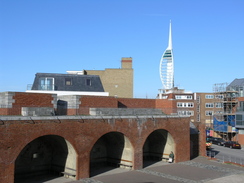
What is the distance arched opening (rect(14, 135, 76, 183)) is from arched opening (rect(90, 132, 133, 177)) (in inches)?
116

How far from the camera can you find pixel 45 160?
77.3 ft

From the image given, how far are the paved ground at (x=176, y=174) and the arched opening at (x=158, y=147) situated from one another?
4.31ft

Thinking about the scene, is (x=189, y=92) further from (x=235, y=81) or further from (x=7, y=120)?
(x=7, y=120)

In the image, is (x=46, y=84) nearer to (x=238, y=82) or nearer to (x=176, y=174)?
(x=176, y=174)

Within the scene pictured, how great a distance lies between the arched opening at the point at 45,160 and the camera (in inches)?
857

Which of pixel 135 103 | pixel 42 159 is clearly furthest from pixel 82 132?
pixel 135 103

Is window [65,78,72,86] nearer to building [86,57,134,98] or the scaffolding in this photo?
building [86,57,134,98]

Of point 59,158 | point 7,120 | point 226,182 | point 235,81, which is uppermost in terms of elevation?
point 235,81

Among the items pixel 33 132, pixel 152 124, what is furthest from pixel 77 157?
pixel 152 124

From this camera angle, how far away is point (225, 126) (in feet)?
172

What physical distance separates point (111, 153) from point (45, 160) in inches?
238

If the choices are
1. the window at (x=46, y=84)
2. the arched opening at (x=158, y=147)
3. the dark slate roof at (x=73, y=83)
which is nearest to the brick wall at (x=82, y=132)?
the arched opening at (x=158, y=147)

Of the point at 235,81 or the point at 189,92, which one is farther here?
the point at 189,92

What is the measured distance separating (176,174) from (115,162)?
5423mm
